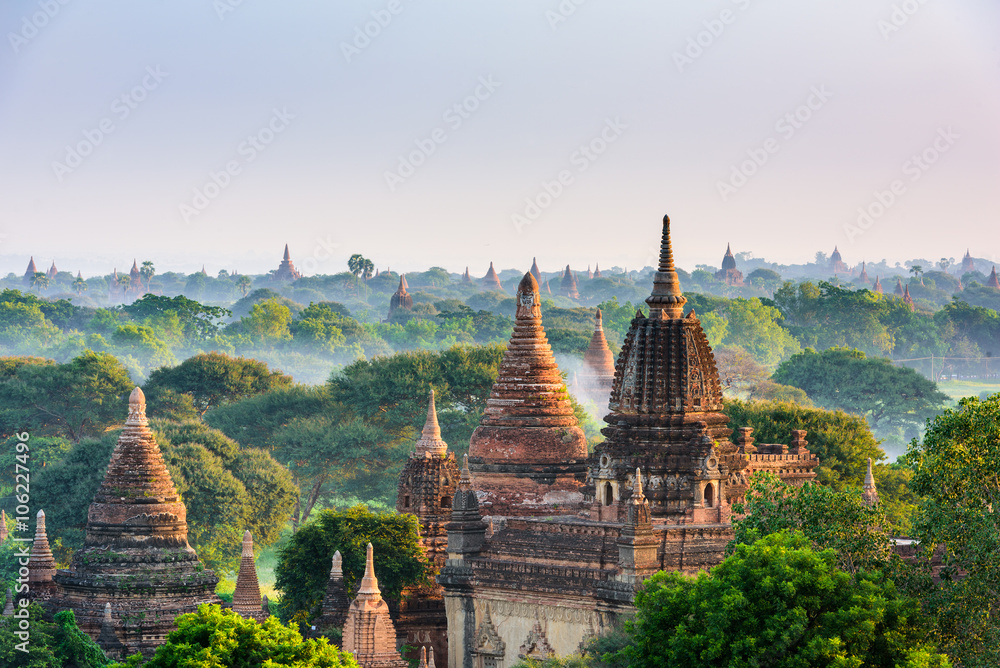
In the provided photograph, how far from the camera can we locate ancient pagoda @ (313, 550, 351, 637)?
4866cm

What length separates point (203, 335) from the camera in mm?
176625

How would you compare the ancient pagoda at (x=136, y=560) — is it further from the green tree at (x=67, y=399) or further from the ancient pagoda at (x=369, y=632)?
the green tree at (x=67, y=399)

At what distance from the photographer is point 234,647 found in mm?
37188

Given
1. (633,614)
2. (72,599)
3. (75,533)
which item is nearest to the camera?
(633,614)

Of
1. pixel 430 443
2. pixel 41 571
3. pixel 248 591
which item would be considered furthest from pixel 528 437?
pixel 41 571

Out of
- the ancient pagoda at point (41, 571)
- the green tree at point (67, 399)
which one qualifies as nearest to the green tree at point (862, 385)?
the green tree at point (67, 399)

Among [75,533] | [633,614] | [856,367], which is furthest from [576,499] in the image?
[856,367]

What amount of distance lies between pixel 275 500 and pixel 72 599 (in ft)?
102

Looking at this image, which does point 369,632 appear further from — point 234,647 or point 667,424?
point 667,424

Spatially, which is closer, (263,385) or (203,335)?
(263,385)

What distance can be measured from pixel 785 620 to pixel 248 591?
15.7m

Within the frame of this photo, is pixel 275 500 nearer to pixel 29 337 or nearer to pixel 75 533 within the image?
pixel 75 533

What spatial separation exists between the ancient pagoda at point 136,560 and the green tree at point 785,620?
13.4 metres

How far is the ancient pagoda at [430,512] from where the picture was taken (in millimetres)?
50625
